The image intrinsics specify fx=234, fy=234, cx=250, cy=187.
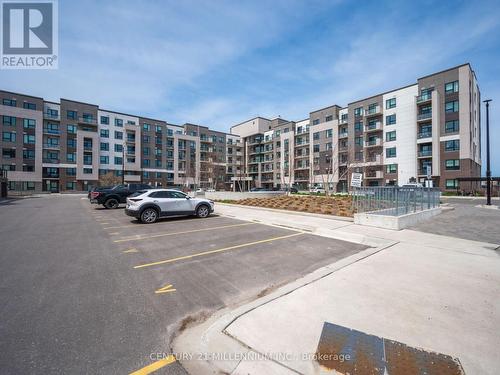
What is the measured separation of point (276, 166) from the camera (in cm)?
7462

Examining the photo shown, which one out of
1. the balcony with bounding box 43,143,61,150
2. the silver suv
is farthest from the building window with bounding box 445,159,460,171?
the balcony with bounding box 43,143,61,150

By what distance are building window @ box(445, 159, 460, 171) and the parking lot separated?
4687 cm

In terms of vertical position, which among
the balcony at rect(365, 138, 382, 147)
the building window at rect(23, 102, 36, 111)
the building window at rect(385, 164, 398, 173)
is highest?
the building window at rect(23, 102, 36, 111)

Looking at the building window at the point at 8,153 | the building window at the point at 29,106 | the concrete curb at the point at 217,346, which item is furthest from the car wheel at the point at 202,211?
the building window at the point at 29,106

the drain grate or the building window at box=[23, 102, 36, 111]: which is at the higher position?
the building window at box=[23, 102, 36, 111]

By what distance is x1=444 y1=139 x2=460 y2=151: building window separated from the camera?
4100 centimetres

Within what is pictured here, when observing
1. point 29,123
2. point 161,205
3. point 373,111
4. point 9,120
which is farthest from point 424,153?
point 9,120

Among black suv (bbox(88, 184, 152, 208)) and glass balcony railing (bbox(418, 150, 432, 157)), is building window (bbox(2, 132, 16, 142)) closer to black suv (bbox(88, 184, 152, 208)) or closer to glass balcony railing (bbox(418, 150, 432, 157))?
black suv (bbox(88, 184, 152, 208))

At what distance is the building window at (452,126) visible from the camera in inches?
1619

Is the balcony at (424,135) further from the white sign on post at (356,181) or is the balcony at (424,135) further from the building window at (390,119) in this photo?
the white sign on post at (356,181)

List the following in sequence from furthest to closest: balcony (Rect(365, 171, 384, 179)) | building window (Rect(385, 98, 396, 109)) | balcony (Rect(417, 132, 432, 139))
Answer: balcony (Rect(365, 171, 384, 179)) → building window (Rect(385, 98, 396, 109)) → balcony (Rect(417, 132, 432, 139))

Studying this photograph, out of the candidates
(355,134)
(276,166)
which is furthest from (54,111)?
(355,134)

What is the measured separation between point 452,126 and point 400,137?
801cm

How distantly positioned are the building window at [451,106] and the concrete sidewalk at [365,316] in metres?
48.7
